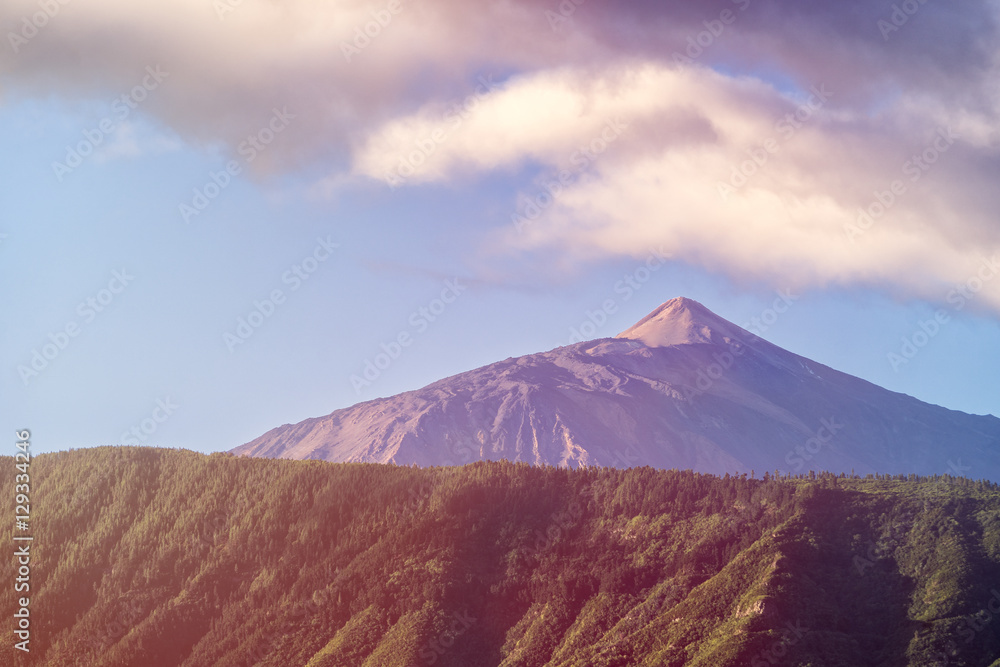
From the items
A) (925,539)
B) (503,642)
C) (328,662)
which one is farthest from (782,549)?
(328,662)

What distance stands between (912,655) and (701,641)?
34080 mm

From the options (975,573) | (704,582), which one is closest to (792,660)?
(704,582)

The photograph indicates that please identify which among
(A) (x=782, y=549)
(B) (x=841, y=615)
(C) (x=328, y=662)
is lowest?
(C) (x=328, y=662)

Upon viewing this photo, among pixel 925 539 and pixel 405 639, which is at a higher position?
pixel 925 539

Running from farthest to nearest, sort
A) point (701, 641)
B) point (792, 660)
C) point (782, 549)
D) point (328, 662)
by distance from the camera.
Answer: point (328, 662) < point (782, 549) < point (701, 641) < point (792, 660)

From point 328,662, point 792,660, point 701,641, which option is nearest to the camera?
point 792,660

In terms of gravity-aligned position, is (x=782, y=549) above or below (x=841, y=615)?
above

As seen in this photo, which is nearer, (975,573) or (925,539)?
(975,573)

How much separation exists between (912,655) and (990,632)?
14.8 meters

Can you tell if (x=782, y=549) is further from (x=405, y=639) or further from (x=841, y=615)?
(x=405, y=639)

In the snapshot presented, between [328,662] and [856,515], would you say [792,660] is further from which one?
[328,662]

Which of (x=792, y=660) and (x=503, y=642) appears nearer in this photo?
(x=792, y=660)

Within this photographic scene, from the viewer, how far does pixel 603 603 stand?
193250mm

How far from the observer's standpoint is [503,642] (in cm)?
19812
